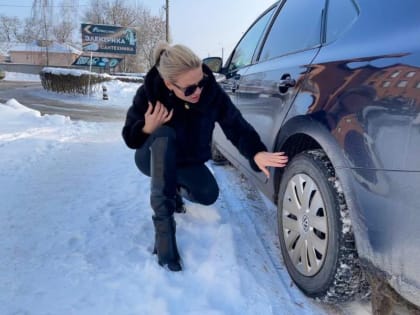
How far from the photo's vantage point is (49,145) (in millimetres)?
5234

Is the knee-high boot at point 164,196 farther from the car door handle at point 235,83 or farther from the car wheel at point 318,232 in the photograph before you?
the car door handle at point 235,83

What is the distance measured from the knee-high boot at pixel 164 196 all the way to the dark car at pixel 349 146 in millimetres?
612

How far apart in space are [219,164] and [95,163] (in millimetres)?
1547

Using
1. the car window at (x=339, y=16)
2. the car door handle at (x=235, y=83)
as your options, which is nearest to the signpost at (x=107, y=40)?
the car door handle at (x=235, y=83)

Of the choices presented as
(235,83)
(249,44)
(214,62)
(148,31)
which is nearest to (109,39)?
(148,31)

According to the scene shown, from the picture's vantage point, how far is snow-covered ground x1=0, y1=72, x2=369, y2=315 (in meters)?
1.79

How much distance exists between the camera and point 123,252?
2.25 m

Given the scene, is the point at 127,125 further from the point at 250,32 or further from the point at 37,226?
the point at 250,32

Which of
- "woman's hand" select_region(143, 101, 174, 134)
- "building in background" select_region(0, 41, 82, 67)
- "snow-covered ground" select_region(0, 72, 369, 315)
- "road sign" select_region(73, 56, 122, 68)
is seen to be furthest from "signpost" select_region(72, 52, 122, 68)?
"woman's hand" select_region(143, 101, 174, 134)

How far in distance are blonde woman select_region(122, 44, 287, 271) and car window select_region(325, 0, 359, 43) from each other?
683 mm

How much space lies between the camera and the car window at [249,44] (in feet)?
10.6

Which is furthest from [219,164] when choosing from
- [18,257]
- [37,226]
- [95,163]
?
[18,257]

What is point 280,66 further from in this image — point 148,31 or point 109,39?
point 148,31

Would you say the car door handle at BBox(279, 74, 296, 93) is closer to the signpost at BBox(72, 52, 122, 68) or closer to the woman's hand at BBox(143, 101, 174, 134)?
the woman's hand at BBox(143, 101, 174, 134)
